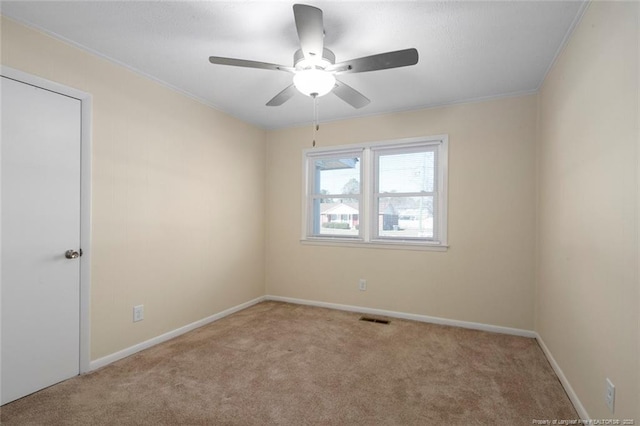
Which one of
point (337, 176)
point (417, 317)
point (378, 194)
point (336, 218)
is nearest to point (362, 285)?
point (417, 317)

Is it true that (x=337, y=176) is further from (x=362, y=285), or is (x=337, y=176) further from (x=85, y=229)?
(x=85, y=229)

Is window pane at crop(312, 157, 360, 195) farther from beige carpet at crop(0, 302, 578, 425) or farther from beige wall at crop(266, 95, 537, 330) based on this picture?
beige carpet at crop(0, 302, 578, 425)

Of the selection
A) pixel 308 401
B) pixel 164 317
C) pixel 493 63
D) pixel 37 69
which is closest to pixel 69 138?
pixel 37 69

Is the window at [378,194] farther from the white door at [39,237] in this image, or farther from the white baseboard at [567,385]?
the white door at [39,237]

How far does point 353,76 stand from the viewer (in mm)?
2838

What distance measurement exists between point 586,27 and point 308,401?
289 centimetres

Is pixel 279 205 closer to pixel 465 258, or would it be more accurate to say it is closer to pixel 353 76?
pixel 353 76

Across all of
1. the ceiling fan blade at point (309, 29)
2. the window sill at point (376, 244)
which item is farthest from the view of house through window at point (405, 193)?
the ceiling fan blade at point (309, 29)

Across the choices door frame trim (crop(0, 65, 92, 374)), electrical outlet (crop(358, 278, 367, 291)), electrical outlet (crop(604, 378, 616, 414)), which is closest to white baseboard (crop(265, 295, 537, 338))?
electrical outlet (crop(358, 278, 367, 291))

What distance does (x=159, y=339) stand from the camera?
3027 millimetres

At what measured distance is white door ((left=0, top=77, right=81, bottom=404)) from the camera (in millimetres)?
2035

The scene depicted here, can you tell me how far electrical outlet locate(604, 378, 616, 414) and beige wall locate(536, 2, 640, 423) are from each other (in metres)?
0.03

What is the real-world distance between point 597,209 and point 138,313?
3442 mm

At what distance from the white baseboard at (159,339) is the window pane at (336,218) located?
1.40 m
